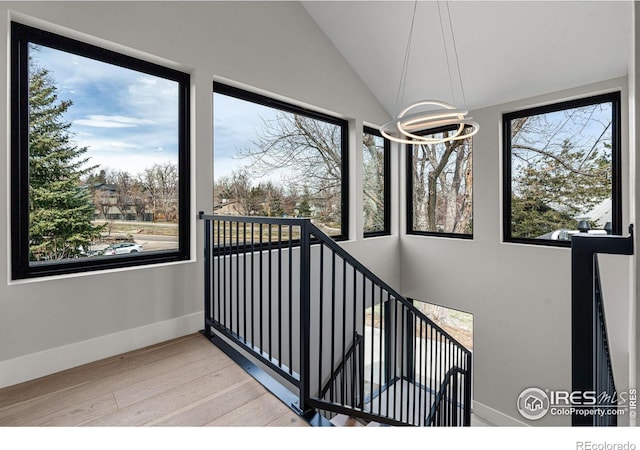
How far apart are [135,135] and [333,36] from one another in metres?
2.52

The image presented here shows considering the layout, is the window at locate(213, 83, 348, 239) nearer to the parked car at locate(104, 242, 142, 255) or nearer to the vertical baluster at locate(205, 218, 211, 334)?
the vertical baluster at locate(205, 218, 211, 334)

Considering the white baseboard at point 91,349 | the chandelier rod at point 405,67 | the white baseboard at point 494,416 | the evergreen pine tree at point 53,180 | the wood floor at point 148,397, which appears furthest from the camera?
the white baseboard at point 494,416

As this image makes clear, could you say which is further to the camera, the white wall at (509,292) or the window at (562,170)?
the window at (562,170)

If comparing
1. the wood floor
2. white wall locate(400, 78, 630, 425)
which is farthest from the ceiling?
the wood floor

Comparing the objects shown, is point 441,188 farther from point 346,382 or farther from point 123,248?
point 123,248

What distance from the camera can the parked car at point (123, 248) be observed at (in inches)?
93.0

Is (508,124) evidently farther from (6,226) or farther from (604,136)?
(6,226)

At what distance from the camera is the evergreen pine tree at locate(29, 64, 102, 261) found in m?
2.06

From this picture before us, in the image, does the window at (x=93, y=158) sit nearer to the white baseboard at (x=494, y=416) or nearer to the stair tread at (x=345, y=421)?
the stair tread at (x=345, y=421)

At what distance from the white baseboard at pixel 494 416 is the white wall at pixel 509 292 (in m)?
0.02

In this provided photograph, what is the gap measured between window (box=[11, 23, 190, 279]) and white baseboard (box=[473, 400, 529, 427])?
13.1ft

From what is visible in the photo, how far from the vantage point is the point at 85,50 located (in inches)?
87.5

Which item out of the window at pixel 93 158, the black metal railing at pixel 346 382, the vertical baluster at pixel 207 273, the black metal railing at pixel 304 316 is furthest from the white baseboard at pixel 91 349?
the black metal railing at pixel 346 382
